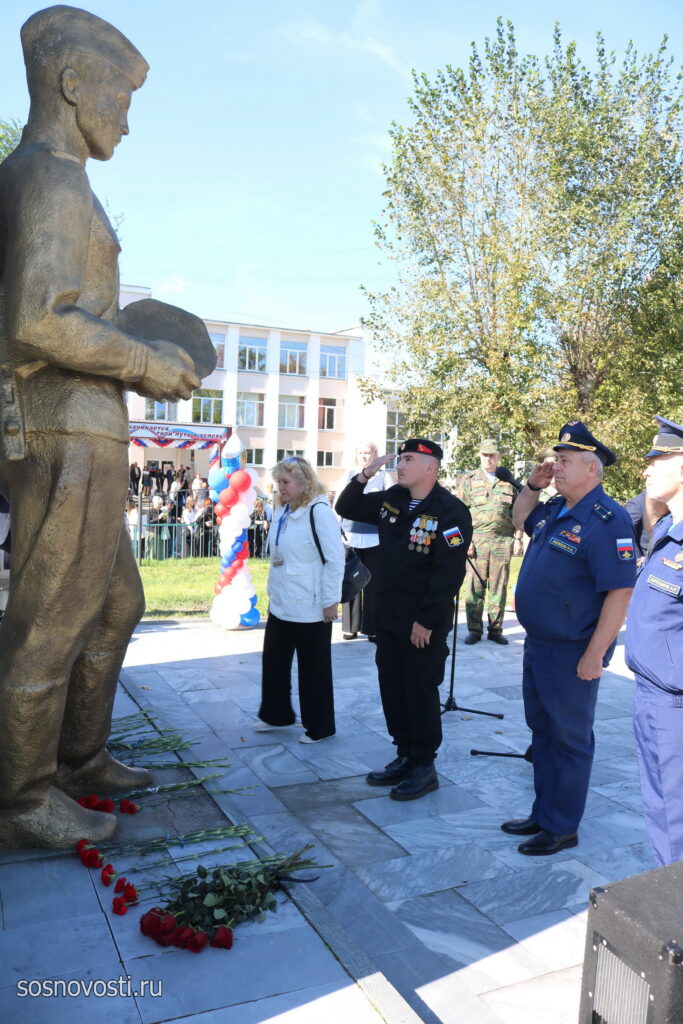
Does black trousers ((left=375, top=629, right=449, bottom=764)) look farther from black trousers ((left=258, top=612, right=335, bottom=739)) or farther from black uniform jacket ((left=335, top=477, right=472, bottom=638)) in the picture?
black trousers ((left=258, top=612, right=335, bottom=739))

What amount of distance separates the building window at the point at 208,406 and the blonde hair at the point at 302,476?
124 feet

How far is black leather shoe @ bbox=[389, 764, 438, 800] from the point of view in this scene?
4.61 meters

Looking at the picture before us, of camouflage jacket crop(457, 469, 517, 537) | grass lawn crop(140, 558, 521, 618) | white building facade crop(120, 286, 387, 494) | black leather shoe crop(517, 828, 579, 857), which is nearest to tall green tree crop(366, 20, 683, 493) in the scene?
grass lawn crop(140, 558, 521, 618)

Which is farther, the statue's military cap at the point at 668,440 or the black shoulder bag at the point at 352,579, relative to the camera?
the black shoulder bag at the point at 352,579

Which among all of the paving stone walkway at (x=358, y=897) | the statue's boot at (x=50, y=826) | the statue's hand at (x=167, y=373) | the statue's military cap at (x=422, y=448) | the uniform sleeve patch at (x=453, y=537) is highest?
the statue's hand at (x=167, y=373)

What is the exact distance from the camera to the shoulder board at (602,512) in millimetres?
3980

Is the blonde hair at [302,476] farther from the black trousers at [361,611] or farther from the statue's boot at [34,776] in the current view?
the black trousers at [361,611]

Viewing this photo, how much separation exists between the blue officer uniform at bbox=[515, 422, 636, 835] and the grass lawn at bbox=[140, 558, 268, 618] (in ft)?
17.3

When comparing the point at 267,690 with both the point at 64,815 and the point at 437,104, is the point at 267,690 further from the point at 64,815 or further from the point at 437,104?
the point at 437,104

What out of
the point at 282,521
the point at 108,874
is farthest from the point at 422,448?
the point at 108,874

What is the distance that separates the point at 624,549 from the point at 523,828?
1.56 m

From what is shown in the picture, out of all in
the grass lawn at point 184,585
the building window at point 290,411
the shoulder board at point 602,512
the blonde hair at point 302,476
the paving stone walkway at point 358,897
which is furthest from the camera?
the building window at point 290,411

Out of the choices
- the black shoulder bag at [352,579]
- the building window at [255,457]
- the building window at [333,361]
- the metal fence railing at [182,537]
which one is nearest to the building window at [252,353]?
the building window at [333,361]

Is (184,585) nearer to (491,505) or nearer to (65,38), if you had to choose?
(491,505)
